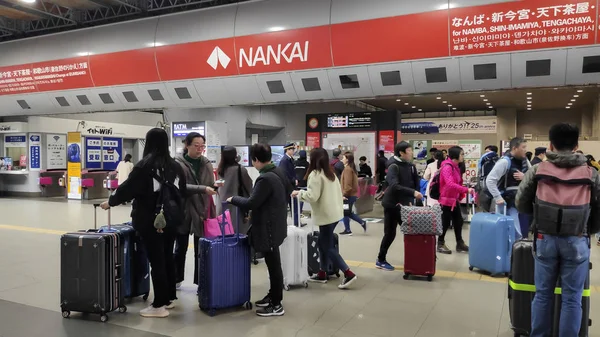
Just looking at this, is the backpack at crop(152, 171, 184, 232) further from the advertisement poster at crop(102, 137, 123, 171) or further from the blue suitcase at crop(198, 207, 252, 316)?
the advertisement poster at crop(102, 137, 123, 171)

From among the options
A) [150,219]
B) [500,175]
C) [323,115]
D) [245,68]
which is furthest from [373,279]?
[323,115]

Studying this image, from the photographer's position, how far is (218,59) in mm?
8773

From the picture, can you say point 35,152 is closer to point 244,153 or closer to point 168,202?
point 244,153

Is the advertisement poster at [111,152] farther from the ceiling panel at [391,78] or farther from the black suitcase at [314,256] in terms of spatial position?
the black suitcase at [314,256]

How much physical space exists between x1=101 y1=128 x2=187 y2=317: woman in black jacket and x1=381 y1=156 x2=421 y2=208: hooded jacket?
2.33 metres

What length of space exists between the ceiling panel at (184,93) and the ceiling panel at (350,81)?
2.87 meters

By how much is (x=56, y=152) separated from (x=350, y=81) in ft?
37.1

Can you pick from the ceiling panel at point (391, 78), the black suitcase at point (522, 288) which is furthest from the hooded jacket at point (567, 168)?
the ceiling panel at point (391, 78)

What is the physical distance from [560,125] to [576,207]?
52 cm

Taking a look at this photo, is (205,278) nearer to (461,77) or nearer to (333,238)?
(333,238)

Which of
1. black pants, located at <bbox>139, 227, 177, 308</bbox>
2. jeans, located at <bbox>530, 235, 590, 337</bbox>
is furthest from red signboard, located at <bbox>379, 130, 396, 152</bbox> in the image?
jeans, located at <bbox>530, 235, 590, 337</bbox>

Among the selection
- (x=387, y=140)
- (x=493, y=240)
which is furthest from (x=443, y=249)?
(x=387, y=140)

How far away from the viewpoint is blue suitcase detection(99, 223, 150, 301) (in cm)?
420

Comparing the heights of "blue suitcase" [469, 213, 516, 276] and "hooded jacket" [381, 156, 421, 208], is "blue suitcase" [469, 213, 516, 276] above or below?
below
